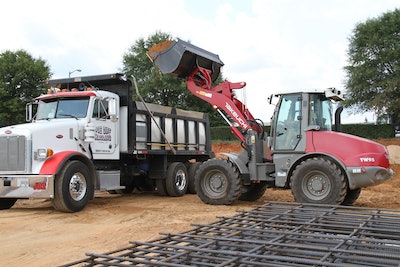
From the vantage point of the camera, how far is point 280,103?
11836 mm

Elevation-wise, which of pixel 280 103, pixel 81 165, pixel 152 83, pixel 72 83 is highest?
pixel 152 83

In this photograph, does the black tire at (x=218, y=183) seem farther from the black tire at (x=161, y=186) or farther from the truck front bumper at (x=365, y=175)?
the truck front bumper at (x=365, y=175)

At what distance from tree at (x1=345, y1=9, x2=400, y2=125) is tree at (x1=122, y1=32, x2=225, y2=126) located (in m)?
11.8

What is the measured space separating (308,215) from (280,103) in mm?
5507

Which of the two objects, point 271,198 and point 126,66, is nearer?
point 271,198

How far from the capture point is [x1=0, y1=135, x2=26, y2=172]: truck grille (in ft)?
36.0

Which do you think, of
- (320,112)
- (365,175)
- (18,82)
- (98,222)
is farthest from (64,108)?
(18,82)

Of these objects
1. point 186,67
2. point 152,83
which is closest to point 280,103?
point 186,67

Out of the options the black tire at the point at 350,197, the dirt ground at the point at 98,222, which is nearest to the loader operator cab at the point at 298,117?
the black tire at the point at 350,197

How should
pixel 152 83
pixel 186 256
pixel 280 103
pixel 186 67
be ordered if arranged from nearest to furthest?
pixel 186 256
pixel 280 103
pixel 186 67
pixel 152 83

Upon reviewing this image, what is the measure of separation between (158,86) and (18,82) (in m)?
12.0

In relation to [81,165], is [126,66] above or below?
above

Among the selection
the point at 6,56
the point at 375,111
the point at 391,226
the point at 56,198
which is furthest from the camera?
the point at 6,56

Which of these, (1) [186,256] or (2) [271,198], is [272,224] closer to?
(1) [186,256]
